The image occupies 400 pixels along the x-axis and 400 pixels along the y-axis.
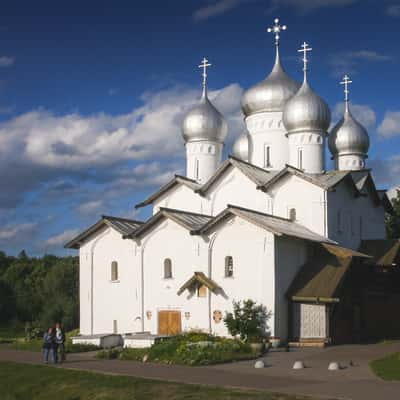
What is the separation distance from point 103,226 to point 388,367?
1658cm

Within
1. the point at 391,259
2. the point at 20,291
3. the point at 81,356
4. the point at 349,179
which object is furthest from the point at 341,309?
the point at 20,291

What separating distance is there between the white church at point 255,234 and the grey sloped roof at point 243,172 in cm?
7

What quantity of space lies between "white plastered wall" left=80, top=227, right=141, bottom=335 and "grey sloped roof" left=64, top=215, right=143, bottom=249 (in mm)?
239

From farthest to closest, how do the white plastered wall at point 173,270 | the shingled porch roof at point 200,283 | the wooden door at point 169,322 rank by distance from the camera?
1. the wooden door at point 169,322
2. the white plastered wall at point 173,270
3. the shingled porch roof at point 200,283

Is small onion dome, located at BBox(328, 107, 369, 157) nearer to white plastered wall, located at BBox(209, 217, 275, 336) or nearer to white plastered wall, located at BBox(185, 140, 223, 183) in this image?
white plastered wall, located at BBox(185, 140, 223, 183)

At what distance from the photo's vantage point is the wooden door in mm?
29234

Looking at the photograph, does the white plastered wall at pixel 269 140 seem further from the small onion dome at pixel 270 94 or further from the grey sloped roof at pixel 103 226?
the grey sloped roof at pixel 103 226

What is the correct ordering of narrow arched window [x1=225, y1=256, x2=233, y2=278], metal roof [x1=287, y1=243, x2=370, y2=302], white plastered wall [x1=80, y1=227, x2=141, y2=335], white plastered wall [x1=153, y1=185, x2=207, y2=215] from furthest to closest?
white plastered wall [x1=153, y1=185, x2=207, y2=215], white plastered wall [x1=80, y1=227, x2=141, y2=335], narrow arched window [x1=225, y1=256, x2=233, y2=278], metal roof [x1=287, y1=243, x2=370, y2=302]

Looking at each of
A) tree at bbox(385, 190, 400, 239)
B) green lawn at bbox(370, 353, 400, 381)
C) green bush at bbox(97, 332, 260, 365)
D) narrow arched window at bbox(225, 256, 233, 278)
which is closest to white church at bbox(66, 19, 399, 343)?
narrow arched window at bbox(225, 256, 233, 278)

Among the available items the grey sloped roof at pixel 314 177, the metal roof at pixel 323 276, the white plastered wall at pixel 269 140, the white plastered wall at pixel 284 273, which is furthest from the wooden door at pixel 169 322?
the white plastered wall at pixel 269 140

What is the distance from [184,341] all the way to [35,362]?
16.1 feet

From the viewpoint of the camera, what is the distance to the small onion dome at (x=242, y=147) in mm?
40312

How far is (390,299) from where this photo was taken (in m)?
33.0

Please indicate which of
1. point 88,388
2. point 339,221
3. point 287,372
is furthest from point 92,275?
point 287,372
